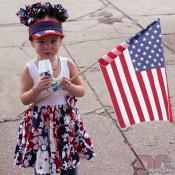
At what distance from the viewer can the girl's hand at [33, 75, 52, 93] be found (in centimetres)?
265

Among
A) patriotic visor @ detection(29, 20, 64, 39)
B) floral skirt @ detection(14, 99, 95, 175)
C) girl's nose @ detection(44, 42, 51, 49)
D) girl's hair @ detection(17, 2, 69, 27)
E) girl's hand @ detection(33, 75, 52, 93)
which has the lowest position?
floral skirt @ detection(14, 99, 95, 175)

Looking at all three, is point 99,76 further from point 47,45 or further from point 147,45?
point 47,45

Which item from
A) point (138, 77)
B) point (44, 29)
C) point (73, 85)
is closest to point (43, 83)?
point (73, 85)

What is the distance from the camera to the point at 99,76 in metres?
5.78

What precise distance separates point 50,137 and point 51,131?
0.04 meters

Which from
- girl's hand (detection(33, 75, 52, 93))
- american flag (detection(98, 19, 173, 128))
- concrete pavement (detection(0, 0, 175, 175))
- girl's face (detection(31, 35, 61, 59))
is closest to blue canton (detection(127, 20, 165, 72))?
american flag (detection(98, 19, 173, 128))

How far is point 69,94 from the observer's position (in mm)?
2916

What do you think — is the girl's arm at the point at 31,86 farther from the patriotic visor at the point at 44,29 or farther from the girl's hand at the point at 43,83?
the patriotic visor at the point at 44,29

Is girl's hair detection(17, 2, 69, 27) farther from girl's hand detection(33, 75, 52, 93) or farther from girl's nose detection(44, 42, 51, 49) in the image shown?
girl's hand detection(33, 75, 52, 93)

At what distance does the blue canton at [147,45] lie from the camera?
119 inches

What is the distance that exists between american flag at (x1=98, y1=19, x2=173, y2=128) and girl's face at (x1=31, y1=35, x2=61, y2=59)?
37 centimetres

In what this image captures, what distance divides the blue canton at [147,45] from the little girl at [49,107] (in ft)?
1.47

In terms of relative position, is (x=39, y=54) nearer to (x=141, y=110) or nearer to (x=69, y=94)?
(x=69, y=94)

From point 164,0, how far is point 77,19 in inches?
103
